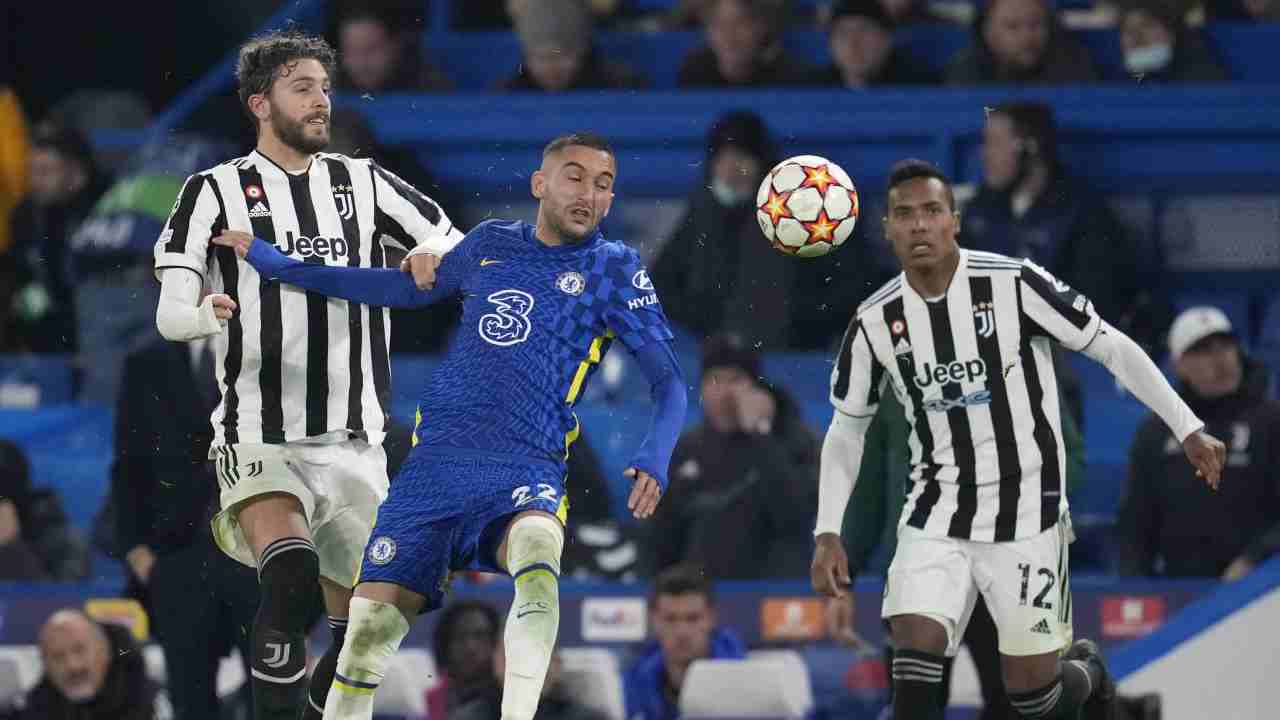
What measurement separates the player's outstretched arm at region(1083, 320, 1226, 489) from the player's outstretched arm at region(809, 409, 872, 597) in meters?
0.81

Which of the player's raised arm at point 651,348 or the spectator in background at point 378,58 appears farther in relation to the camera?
the spectator in background at point 378,58

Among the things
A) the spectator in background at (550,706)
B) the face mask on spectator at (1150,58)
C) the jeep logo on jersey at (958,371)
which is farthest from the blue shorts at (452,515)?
the face mask on spectator at (1150,58)

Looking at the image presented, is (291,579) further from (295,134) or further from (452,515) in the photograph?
(295,134)

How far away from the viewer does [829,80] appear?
36.9 feet

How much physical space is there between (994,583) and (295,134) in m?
2.65

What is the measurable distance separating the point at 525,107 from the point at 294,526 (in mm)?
5284

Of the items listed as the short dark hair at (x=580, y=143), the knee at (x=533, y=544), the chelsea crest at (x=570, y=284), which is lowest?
the knee at (x=533, y=544)

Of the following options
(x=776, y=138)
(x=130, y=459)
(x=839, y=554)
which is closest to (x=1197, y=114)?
(x=776, y=138)

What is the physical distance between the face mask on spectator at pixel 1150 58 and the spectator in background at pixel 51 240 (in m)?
5.83

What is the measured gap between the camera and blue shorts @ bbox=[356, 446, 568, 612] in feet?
20.2

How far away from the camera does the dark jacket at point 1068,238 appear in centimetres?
979

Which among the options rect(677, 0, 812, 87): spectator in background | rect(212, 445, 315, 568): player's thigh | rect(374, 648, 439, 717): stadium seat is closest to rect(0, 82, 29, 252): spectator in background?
rect(677, 0, 812, 87): spectator in background

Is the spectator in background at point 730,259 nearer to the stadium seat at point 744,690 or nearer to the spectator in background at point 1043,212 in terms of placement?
the spectator in background at point 1043,212

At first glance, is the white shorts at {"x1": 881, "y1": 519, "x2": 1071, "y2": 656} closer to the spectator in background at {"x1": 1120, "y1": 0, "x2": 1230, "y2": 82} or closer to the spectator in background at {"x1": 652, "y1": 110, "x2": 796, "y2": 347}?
the spectator in background at {"x1": 652, "y1": 110, "x2": 796, "y2": 347}
